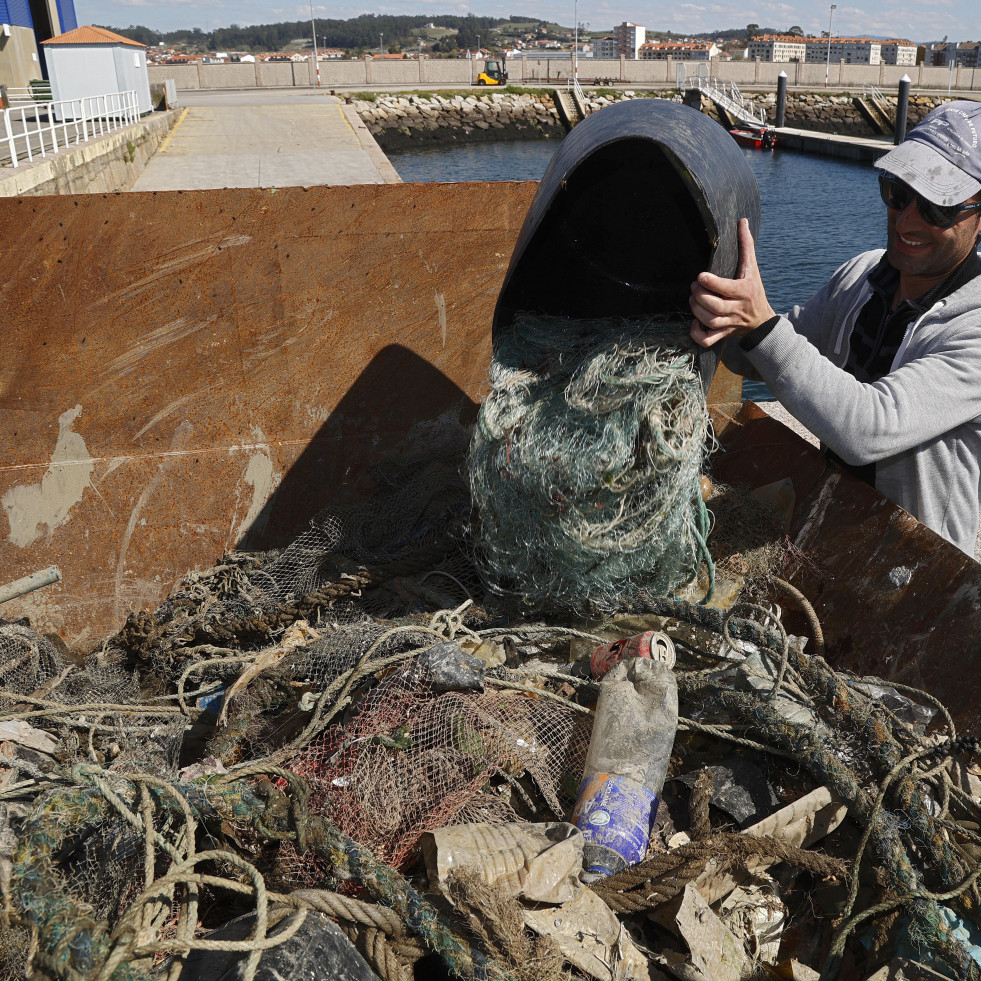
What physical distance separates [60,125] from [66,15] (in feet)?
93.3

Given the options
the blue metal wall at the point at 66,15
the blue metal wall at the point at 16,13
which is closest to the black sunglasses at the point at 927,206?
the blue metal wall at the point at 16,13

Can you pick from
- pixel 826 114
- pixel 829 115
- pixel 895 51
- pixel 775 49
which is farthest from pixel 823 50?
pixel 829 115

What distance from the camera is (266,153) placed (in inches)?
630

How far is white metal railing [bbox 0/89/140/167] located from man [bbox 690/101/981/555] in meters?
9.02

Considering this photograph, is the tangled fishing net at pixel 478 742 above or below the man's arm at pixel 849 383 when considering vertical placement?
below

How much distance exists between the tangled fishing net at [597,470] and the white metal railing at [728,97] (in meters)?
44.8

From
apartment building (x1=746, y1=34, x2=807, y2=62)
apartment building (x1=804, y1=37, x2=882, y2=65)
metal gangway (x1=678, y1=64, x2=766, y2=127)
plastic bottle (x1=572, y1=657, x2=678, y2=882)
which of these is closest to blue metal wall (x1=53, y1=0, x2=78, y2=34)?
metal gangway (x1=678, y1=64, x2=766, y2=127)

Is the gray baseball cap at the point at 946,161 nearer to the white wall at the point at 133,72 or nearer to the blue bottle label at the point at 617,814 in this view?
the blue bottle label at the point at 617,814

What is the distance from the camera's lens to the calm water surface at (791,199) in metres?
18.9

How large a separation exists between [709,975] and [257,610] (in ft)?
8.60

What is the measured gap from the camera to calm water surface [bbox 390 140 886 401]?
18.9m

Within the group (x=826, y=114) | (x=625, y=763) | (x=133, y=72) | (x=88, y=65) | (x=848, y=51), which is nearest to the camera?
(x=625, y=763)

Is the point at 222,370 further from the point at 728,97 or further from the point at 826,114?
the point at 826,114

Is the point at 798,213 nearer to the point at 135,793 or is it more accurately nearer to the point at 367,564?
the point at 367,564
